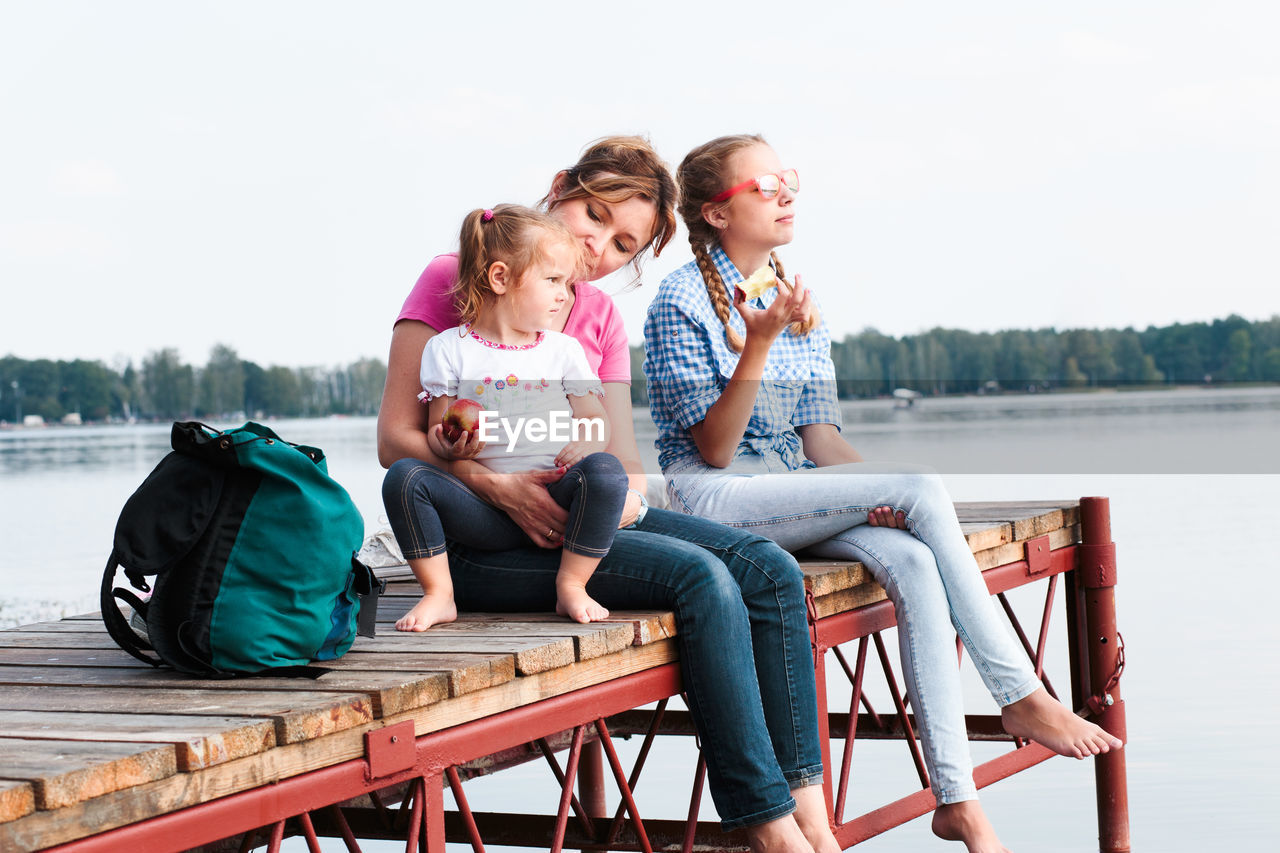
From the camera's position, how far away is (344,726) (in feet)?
6.98

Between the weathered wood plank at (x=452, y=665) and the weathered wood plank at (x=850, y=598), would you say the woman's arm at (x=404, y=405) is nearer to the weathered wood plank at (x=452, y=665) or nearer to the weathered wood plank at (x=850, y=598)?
the weathered wood plank at (x=452, y=665)

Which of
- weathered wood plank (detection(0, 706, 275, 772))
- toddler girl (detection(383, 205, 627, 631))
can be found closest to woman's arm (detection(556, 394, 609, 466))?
toddler girl (detection(383, 205, 627, 631))

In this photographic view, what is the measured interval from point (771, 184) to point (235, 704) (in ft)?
6.47

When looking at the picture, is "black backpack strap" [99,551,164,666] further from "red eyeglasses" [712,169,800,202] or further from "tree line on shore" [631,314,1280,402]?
"tree line on shore" [631,314,1280,402]

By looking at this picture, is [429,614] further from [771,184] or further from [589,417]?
[771,184]

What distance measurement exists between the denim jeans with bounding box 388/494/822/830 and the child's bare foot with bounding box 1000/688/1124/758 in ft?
2.75

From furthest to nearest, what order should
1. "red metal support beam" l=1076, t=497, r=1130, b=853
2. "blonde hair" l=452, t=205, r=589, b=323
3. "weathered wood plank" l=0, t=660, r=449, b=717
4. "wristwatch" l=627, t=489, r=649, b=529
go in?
"red metal support beam" l=1076, t=497, r=1130, b=853 < "wristwatch" l=627, t=489, r=649, b=529 < "blonde hair" l=452, t=205, r=589, b=323 < "weathered wood plank" l=0, t=660, r=449, b=717

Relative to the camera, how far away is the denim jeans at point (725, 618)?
2730 millimetres

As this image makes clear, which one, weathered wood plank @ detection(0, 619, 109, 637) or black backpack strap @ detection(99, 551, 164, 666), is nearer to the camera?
black backpack strap @ detection(99, 551, 164, 666)

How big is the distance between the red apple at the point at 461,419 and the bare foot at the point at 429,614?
0.31 metres

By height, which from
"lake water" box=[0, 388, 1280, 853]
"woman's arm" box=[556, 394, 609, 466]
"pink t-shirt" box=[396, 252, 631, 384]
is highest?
"pink t-shirt" box=[396, 252, 631, 384]

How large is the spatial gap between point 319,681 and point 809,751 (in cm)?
108

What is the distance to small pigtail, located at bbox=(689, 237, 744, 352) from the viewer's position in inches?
136

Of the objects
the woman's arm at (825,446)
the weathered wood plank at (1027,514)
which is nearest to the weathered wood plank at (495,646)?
the woman's arm at (825,446)
